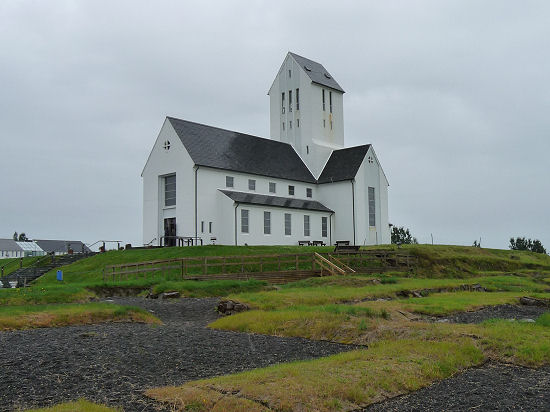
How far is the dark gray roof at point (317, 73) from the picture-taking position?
58.5 m

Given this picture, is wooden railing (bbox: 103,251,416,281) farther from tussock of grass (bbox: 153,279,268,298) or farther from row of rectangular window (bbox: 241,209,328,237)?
row of rectangular window (bbox: 241,209,328,237)

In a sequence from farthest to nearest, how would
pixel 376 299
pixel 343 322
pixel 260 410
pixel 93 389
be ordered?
pixel 376 299 < pixel 343 322 < pixel 93 389 < pixel 260 410

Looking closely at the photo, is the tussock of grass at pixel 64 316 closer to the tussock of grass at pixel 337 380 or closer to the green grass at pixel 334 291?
the green grass at pixel 334 291

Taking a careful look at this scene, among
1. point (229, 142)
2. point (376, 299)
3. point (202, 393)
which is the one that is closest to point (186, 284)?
point (376, 299)

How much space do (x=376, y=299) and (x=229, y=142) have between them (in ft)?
103

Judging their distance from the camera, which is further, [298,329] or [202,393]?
[298,329]

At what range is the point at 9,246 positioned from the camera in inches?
4818

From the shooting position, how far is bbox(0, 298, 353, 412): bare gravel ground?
872 cm

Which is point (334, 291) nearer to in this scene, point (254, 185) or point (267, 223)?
point (267, 223)

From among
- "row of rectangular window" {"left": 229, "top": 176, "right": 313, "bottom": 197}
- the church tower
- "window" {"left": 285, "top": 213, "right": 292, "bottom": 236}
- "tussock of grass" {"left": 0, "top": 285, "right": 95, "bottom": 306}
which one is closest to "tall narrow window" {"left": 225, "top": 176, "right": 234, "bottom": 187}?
"row of rectangular window" {"left": 229, "top": 176, "right": 313, "bottom": 197}

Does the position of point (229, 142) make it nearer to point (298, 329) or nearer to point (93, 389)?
point (298, 329)

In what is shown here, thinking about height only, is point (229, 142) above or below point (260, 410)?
above

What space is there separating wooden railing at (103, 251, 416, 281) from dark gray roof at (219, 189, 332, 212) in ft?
32.4

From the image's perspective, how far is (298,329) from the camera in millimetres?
14797
